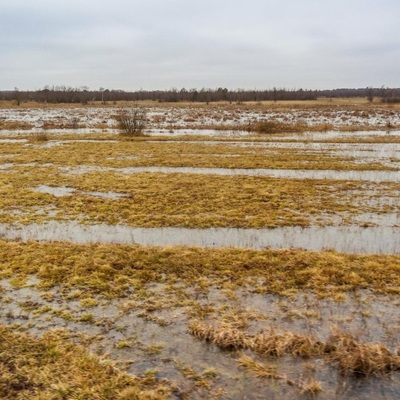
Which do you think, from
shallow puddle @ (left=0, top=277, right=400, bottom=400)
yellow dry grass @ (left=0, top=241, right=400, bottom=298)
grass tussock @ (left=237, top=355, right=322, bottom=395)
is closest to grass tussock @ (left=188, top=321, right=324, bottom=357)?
shallow puddle @ (left=0, top=277, right=400, bottom=400)

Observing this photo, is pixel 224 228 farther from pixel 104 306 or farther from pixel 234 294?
pixel 104 306

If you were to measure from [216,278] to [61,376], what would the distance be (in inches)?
141

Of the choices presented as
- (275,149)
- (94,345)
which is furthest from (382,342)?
(275,149)

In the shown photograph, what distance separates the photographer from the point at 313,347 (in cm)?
544

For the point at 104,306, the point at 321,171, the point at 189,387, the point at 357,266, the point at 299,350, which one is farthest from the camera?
the point at 321,171

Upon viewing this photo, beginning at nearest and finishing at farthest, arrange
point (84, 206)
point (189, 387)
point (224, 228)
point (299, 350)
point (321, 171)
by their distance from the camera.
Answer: point (189, 387), point (299, 350), point (224, 228), point (84, 206), point (321, 171)

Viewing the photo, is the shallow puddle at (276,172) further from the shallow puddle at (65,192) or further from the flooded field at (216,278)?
the shallow puddle at (65,192)

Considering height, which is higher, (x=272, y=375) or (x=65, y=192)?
(x=65, y=192)

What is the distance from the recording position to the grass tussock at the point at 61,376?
181 inches

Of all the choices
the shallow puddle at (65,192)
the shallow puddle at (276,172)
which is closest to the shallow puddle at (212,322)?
the shallow puddle at (65,192)

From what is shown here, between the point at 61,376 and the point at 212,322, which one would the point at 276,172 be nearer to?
the point at 212,322

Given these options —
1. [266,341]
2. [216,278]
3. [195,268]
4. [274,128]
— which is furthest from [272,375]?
[274,128]

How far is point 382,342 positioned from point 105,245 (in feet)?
20.1

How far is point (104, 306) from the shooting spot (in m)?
6.66
